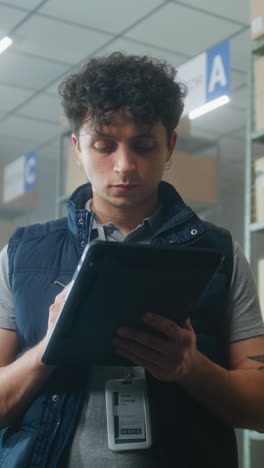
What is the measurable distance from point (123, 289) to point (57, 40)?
3686mm

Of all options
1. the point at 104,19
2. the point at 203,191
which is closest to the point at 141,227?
the point at 203,191

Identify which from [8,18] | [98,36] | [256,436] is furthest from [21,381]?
[98,36]

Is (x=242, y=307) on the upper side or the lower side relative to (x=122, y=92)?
lower

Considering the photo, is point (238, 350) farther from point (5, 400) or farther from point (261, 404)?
point (5, 400)

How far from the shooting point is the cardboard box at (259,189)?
237 cm

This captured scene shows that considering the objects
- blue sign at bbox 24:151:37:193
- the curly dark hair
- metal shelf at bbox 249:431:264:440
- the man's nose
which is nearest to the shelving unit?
metal shelf at bbox 249:431:264:440

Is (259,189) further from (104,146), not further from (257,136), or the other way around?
(104,146)

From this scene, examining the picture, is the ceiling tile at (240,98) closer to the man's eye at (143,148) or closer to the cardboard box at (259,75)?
the cardboard box at (259,75)

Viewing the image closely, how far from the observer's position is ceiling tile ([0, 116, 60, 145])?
18.4ft

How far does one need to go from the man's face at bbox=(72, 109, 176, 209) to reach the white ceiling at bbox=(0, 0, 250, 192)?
234 centimetres

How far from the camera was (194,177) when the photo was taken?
3.33 metres

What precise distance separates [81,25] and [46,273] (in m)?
3.28

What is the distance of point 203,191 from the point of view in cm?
336

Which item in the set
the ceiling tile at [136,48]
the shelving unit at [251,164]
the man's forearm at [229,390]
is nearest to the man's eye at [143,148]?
the man's forearm at [229,390]
